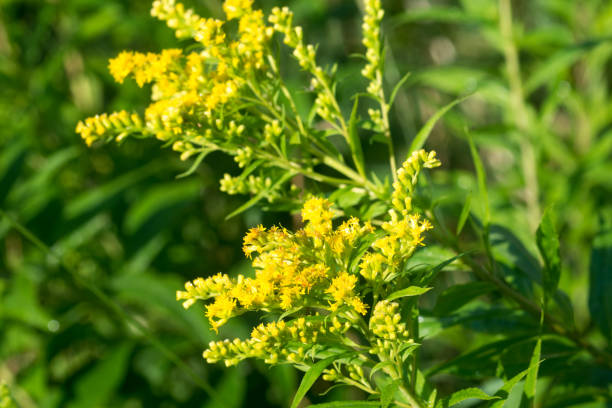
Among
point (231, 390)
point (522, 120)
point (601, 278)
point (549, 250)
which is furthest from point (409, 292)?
point (522, 120)

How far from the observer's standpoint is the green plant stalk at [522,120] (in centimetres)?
218

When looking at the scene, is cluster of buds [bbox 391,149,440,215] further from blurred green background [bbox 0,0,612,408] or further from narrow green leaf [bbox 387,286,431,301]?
blurred green background [bbox 0,0,612,408]

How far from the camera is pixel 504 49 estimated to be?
238 centimetres

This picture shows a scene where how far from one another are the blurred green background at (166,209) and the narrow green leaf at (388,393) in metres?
0.51

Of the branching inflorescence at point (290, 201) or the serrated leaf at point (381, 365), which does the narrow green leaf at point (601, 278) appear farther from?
the serrated leaf at point (381, 365)

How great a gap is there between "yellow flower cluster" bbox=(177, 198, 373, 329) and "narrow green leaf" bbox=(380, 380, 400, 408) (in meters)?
0.11

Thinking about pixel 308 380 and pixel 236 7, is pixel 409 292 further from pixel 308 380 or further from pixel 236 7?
pixel 236 7

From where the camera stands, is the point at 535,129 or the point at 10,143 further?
the point at 10,143

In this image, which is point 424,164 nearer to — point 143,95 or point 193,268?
point 193,268

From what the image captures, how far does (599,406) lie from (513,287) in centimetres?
29

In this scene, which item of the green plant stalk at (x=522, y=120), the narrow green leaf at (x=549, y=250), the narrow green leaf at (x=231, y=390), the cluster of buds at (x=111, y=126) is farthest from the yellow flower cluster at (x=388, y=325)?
the green plant stalk at (x=522, y=120)

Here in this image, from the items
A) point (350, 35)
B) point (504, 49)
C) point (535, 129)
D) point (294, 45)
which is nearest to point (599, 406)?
point (294, 45)

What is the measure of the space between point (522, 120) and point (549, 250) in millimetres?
1190

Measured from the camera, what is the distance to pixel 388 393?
33.5 inches
